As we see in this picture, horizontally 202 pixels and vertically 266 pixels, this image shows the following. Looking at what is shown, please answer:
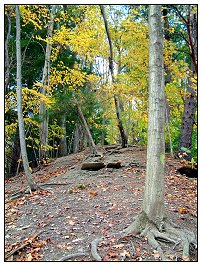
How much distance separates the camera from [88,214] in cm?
476

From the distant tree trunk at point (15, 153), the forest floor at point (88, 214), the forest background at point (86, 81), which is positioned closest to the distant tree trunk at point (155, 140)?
the forest floor at point (88, 214)

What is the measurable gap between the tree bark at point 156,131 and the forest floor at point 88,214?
1.64 ft

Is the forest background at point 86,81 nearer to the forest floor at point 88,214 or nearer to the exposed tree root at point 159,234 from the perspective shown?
the forest floor at point 88,214

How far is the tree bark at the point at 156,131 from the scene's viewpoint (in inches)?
150

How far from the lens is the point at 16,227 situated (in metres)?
4.62

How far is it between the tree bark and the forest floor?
0.50 metres

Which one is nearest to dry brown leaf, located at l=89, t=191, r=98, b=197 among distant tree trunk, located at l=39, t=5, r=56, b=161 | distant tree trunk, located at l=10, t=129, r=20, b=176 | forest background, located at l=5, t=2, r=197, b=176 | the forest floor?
the forest floor

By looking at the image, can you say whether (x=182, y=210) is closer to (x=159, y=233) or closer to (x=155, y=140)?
(x=159, y=233)

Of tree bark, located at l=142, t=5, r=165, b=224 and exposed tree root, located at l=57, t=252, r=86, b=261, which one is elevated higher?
tree bark, located at l=142, t=5, r=165, b=224

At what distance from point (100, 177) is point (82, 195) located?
156cm

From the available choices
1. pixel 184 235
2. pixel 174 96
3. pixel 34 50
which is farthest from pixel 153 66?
pixel 34 50

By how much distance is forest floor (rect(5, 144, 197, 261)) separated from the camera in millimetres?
3465

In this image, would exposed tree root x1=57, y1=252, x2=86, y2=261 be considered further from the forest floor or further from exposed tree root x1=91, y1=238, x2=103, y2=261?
exposed tree root x1=91, y1=238, x2=103, y2=261
